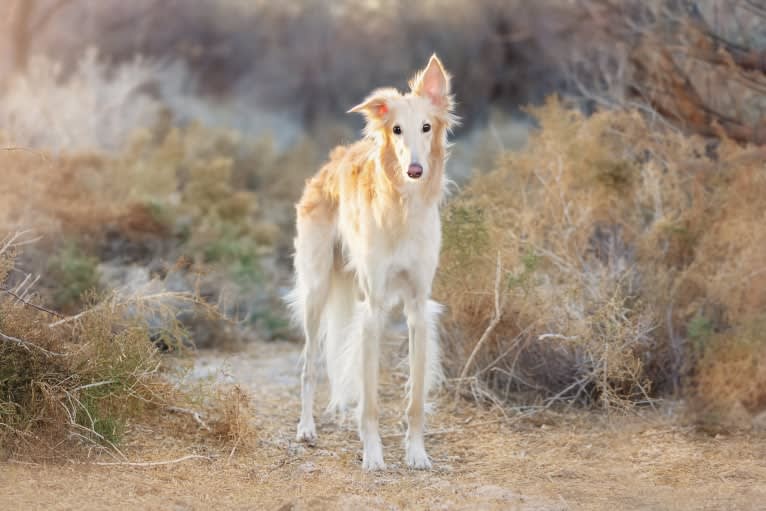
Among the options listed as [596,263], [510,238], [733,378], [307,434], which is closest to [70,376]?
[307,434]

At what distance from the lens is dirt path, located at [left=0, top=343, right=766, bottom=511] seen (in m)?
5.09

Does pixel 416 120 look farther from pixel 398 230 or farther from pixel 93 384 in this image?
pixel 93 384

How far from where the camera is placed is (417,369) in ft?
20.7

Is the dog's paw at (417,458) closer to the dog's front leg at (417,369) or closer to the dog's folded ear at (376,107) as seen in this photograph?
the dog's front leg at (417,369)

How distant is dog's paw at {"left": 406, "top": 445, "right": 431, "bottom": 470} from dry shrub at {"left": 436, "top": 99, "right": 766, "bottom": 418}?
121cm

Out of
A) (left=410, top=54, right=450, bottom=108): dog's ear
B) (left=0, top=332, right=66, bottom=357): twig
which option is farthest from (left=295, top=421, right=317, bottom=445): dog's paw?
(left=410, top=54, right=450, bottom=108): dog's ear

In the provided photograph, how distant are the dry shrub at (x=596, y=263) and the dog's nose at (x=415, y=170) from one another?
1515 millimetres

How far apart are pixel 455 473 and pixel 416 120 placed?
217cm

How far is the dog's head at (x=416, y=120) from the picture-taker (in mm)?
5906

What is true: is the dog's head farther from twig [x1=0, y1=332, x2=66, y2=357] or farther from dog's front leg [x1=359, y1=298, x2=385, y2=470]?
twig [x1=0, y1=332, x2=66, y2=357]

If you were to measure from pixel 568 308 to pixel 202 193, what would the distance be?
6256 mm

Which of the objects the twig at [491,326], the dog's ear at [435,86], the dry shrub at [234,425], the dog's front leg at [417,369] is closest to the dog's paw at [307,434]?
the dry shrub at [234,425]

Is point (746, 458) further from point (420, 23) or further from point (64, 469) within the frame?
point (420, 23)

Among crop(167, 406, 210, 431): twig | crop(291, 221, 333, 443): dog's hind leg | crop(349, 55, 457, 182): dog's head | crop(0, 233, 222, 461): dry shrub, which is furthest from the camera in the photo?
crop(291, 221, 333, 443): dog's hind leg
